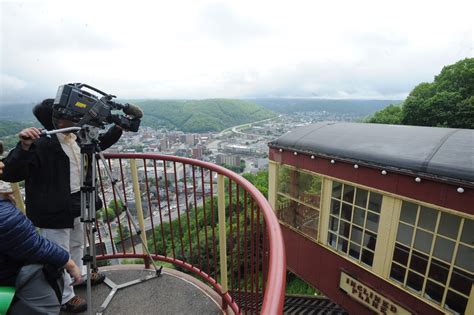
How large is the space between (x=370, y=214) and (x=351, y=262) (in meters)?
1.20

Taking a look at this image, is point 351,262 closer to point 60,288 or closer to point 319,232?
point 319,232

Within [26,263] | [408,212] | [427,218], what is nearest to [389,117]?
[408,212]

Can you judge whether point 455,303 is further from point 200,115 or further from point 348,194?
point 200,115

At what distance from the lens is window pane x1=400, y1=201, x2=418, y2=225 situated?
4257 mm

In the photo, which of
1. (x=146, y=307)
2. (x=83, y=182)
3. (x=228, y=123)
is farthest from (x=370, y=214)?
(x=228, y=123)

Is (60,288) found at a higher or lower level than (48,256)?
lower

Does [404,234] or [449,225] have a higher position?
[449,225]

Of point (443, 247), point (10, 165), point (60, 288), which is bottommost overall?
point (443, 247)

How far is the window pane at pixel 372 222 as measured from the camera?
4746 millimetres

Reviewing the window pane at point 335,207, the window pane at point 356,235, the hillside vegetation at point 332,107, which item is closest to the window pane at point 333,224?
the window pane at point 335,207

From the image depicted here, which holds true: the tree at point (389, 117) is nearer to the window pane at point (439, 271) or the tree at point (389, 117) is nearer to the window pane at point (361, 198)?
the window pane at point (361, 198)

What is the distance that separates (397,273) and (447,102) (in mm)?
18019

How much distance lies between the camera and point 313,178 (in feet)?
19.4

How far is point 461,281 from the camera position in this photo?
382cm
